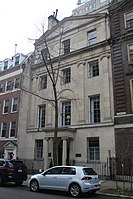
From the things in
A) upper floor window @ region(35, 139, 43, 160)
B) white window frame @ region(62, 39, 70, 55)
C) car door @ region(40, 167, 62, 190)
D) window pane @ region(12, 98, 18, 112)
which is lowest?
car door @ region(40, 167, 62, 190)

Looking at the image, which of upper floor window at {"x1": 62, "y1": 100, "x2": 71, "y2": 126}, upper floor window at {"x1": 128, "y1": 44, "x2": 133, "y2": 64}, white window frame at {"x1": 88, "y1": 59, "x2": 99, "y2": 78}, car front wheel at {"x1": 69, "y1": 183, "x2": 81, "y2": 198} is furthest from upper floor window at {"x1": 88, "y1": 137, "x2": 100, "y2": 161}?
car front wheel at {"x1": 69, "y1": 183, "x2": 81, "y2": 198}

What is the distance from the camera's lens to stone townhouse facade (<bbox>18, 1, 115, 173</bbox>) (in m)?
21.5

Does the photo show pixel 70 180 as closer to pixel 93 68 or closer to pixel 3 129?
pixel 93 68

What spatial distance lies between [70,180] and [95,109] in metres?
11.4

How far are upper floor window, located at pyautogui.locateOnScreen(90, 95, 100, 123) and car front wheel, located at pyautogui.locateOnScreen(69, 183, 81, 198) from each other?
1073 centimetres

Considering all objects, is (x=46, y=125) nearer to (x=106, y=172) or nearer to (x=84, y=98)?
(x=84, y=98)

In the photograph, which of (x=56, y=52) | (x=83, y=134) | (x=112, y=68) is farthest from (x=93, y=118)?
(x=56, y=52)

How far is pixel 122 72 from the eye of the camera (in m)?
20.8

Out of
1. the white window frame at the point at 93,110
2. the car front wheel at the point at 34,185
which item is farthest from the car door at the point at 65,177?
the white window frame at the point at 93,110

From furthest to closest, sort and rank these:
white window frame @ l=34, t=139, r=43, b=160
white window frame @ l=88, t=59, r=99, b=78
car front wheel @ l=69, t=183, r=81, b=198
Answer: white window frame @ l=34, t=139, r=43, b=160, white window frame @ l=88, t=59, r=99, b=78, car front wheel @ l=69, t=183, r=81, b=198

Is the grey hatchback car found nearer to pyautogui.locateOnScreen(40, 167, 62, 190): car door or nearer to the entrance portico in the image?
pyautogui.locateOnScreen(40, 167, 62, 190): car door

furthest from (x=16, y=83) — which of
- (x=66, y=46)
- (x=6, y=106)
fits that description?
(x=66, y=46)

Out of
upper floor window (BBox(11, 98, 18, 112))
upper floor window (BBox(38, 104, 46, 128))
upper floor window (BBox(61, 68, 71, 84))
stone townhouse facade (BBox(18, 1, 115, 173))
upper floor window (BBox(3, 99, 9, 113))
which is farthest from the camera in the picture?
upper floor window (BBox(3, 99, 9, 113))

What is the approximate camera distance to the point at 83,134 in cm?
2222
